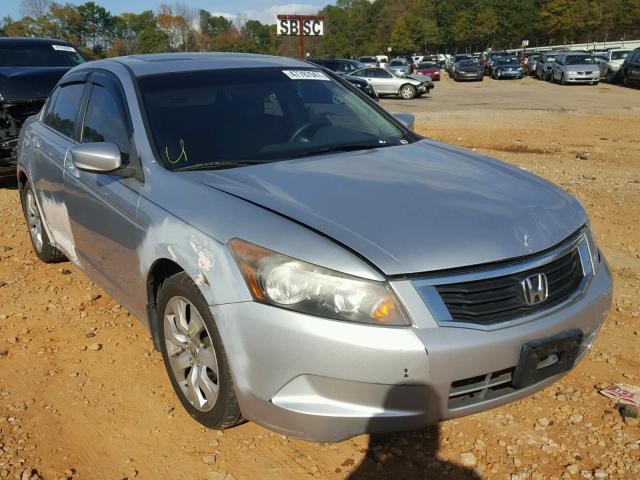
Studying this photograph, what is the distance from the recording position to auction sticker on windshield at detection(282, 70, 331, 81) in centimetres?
390

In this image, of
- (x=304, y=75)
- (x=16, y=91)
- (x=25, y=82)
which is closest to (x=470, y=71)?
(x=25, y=82)

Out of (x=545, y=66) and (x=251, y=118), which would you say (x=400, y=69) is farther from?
(x=251, y=118)

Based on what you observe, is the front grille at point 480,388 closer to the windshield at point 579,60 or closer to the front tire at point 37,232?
the front tire at point 37,232

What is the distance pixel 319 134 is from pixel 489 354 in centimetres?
179

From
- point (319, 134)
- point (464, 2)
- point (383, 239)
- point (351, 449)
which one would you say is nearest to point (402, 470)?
point (351, 449)

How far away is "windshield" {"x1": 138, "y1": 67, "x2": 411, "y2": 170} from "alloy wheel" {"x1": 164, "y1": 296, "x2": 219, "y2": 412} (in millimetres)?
718

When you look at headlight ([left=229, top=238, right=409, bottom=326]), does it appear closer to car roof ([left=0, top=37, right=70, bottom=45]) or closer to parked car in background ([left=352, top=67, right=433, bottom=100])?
car roof ([left=0, top=37, right=70, bottom=45])

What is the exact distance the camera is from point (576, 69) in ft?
98.1

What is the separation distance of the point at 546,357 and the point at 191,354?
4.86 ft

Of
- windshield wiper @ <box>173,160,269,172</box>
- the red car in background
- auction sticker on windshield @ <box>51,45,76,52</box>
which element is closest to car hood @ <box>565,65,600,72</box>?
the red car in background

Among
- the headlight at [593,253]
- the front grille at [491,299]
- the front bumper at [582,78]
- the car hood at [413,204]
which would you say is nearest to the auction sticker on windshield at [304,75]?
the car hood at [413,204]

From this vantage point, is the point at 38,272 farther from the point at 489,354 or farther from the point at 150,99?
the point at 489,354

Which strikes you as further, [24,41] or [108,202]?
[24,41]

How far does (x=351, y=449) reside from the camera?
2730mm
